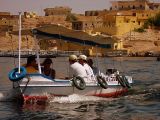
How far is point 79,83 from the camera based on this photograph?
1706cm

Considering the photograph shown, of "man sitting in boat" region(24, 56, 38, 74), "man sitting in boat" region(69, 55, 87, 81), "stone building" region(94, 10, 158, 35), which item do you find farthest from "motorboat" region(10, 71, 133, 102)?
"stone building" region(94, 10, 158, 35)

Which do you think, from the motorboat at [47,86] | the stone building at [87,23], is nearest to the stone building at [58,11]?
the stone building at [87,23]

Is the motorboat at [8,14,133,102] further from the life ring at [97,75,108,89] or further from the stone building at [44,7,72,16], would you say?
the stone building at [44,7,72,16]

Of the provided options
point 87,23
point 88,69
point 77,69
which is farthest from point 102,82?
point 87,23

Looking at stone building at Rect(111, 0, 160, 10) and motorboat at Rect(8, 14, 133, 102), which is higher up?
stone building at Rect(111, 0, 160, 10)

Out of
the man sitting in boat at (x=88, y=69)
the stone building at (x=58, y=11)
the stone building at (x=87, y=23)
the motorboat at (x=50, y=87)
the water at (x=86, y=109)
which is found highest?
the stone building at (x=58, y=11)

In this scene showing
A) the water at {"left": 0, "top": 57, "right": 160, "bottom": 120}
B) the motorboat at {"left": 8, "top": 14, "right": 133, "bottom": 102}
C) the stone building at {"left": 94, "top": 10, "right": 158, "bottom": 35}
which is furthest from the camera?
the stone building at {"left": 94, "top": 10, "right": 158, "bottom": 35}

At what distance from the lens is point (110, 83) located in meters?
18.7

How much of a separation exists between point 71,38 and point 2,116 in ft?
16.6

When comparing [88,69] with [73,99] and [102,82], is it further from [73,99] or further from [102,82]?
[73,99]

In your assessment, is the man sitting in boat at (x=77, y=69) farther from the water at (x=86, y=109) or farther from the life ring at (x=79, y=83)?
the water at (x=86, y=109)

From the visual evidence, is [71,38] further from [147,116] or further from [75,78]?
[147,116]

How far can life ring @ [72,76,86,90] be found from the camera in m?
16.9

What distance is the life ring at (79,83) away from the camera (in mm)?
16881
